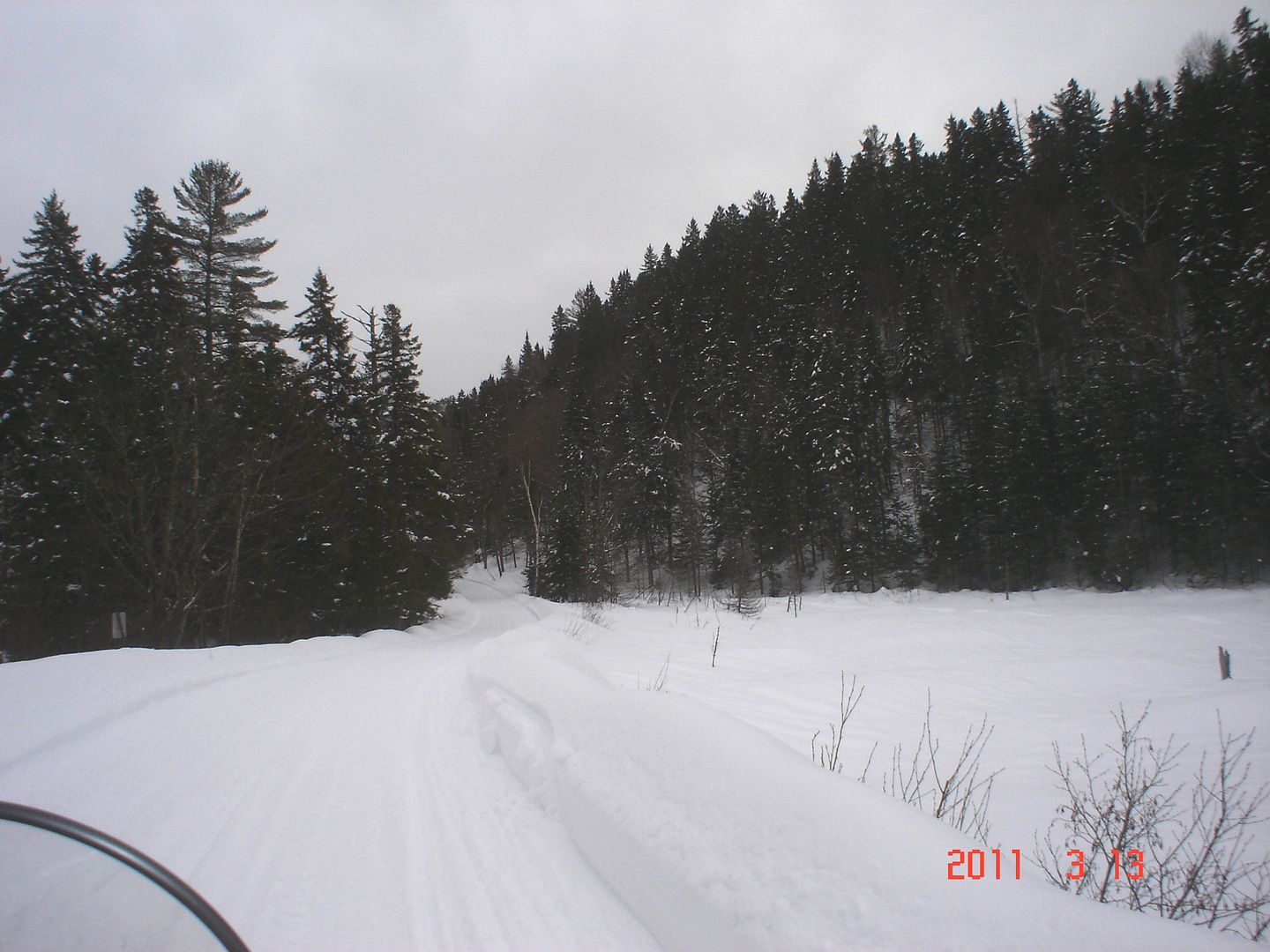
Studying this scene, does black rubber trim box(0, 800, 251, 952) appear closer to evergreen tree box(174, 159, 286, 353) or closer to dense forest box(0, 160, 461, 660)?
dense forest box(0, 160, 461, 660)

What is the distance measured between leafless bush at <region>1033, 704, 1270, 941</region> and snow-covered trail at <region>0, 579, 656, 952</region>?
3051 millimetres

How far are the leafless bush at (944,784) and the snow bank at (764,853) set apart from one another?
95 cm

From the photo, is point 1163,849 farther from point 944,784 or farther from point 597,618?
point 597,618

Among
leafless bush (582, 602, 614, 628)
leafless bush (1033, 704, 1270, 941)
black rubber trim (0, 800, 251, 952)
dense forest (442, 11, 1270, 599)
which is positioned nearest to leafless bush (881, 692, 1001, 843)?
leafless bush (1033, 704, 1270, 941)

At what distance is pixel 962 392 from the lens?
3781cm

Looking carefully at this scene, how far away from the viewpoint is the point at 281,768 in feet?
15.7

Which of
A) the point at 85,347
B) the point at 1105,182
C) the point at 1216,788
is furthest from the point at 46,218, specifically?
the point at 1105,182

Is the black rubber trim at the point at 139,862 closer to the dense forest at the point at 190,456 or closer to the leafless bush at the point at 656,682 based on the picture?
the leafless bush at the point at 656,682

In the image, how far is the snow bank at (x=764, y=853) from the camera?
6.93 ft

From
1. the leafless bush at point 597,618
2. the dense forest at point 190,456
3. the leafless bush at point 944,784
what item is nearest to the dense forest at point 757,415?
the dense forest at point 190,456

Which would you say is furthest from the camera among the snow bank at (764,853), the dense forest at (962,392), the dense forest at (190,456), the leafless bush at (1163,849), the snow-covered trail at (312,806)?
the dense forest at (962,392)

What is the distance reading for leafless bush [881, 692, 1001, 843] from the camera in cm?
456

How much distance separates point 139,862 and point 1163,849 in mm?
6367

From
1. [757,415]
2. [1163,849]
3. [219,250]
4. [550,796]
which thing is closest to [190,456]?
[219,250]
